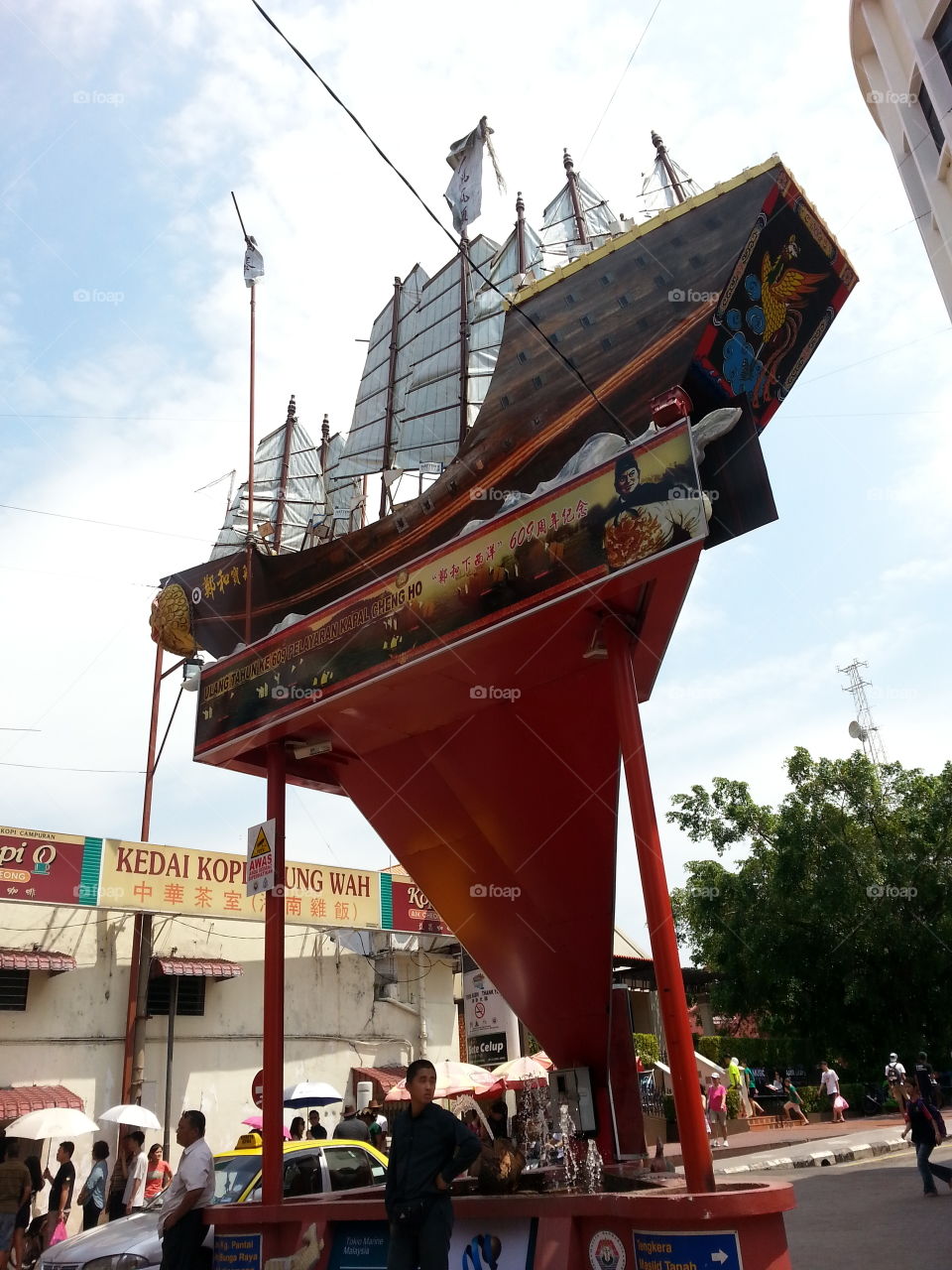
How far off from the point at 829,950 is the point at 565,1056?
14.0 metres

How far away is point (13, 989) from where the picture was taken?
16.1 metres

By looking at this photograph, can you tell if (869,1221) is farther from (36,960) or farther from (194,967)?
(36,960)

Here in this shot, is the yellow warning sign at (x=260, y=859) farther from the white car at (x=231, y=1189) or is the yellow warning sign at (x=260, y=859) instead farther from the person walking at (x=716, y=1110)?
the person walking at (x=716, y=1110)

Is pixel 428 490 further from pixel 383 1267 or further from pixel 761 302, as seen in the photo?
pixel 383 1267

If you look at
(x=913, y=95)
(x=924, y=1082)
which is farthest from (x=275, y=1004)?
(x=913, y=95)

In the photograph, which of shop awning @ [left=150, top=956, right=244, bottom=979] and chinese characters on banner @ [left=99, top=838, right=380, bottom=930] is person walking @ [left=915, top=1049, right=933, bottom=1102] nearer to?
chinese characters on banner @ [left=99, top=838, right=380, bottom=930]

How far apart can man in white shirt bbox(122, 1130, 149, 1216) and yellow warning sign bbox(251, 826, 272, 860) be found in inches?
149

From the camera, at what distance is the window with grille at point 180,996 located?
1772 centimetres

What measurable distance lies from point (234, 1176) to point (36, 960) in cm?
931

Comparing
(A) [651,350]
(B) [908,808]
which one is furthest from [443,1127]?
(B) [908,808]

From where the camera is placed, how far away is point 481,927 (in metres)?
9.15

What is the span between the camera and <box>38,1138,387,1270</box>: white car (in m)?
6.88

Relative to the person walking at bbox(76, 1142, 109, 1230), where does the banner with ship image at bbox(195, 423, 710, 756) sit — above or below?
above

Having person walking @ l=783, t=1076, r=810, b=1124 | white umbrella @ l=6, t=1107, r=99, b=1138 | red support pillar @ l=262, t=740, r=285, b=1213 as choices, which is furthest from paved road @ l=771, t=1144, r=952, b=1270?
white umbrella @ l=6, t=1107, r=99, b=1138
